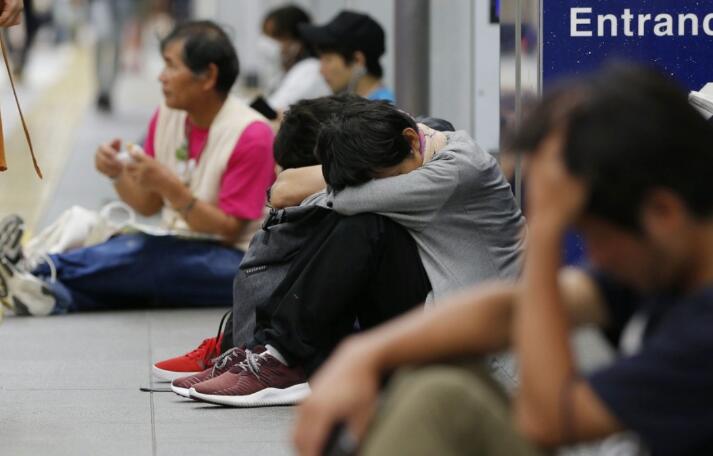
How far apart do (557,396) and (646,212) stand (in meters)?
0.29

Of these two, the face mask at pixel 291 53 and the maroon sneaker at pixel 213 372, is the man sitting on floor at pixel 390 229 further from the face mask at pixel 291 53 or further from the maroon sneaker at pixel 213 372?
the face mask at pixel 291 53

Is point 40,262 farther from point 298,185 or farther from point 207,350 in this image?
point 298,185

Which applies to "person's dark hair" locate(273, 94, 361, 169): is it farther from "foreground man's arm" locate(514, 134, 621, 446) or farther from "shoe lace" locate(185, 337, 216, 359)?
"foreground man's arm" locate(514, 134, 621, 446)

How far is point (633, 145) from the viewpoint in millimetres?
1990

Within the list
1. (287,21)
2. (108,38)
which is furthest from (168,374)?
(108,38)

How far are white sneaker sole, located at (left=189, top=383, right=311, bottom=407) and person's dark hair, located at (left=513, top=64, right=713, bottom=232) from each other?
247 cm

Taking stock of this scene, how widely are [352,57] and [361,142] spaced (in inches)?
119

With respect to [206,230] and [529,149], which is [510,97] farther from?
[529,149]

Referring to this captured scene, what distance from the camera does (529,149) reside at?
2.12 meters

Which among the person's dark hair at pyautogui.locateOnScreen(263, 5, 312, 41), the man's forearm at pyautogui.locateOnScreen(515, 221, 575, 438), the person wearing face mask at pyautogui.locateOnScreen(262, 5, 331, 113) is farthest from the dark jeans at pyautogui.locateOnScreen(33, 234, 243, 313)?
the man's forearm at pyautogui.locateOnScreen(515, 221, 575, 438)

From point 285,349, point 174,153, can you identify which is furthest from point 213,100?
point 285,349

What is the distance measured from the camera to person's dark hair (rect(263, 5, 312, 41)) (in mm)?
8812

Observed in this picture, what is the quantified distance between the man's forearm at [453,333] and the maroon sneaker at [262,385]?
216 cm

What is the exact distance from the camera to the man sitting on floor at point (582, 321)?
79.1 inches
